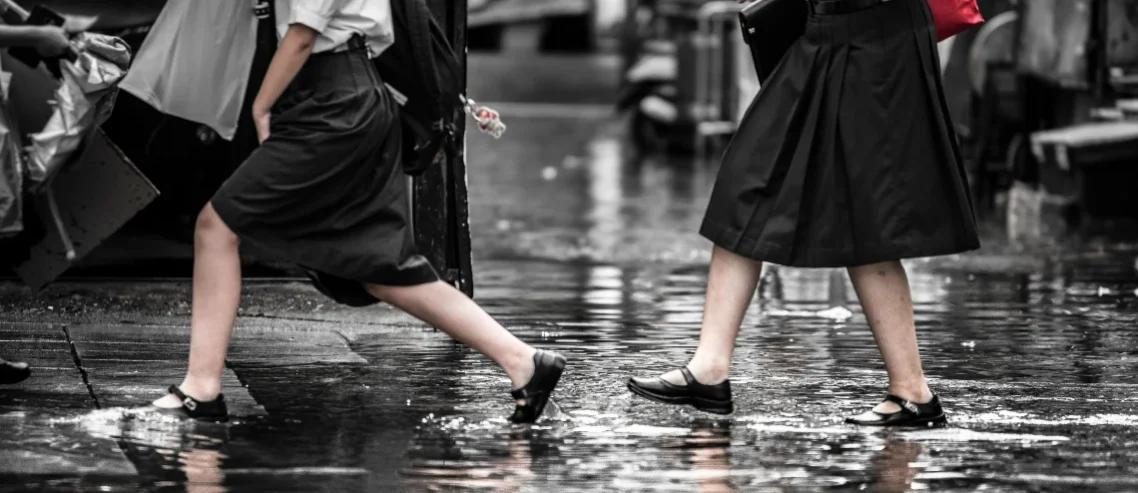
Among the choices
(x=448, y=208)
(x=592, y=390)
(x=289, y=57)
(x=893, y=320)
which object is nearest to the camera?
(x=289, y=57)

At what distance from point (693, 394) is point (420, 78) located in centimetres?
125

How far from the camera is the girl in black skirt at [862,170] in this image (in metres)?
6.15

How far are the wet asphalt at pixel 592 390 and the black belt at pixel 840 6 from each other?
47.8 inches

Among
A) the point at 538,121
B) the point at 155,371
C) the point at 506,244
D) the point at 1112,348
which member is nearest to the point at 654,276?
the point at 506,244

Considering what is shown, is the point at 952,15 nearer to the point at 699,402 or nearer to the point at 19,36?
the point at 699,402

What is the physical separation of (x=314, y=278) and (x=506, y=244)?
6103 mm

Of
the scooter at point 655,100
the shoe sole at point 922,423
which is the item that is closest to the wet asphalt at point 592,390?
the shoe sole at point 922,423

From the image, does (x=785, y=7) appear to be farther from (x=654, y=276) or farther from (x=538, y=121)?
(x=538, y=121)

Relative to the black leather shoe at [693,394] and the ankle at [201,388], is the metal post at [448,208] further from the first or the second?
the ankle at [201,388]

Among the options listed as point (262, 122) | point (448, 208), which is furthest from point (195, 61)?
point (448, 208)

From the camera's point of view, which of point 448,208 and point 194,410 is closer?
point 194,410

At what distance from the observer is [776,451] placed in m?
5.86

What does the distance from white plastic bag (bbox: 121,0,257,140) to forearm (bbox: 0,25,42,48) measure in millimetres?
299

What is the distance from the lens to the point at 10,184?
21.3 ft
